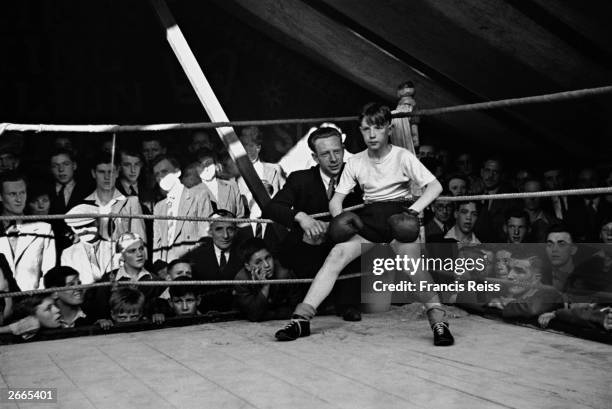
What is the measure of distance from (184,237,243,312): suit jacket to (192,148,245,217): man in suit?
1.23 ft

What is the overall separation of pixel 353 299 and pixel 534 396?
1.45 m

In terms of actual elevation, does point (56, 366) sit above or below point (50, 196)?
below

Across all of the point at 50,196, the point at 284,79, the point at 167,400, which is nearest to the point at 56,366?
the point at 167,400

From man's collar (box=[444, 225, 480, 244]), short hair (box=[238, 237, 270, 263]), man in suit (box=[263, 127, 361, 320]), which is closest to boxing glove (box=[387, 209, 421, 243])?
man in suit (box=[263, 127, 361, 320])

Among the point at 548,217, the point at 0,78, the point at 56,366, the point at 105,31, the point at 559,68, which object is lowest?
the point at 56,366

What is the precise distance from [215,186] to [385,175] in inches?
85.4

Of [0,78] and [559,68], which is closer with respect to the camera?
[559,68]

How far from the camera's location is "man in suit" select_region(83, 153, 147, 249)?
4.02m

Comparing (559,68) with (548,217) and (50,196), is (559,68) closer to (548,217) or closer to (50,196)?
(548,217)

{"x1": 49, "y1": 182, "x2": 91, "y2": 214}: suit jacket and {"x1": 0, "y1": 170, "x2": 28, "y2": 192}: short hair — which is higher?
{"x1": 0, "y1": 170, "x2": 28, "y2": 192}: short hair

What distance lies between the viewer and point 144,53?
15.3ft

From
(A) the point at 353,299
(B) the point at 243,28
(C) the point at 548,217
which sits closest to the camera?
(A) the point at 353,299

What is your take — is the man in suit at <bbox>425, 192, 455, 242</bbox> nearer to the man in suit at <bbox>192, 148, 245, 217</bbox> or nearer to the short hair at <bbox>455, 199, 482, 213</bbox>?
the short hair at <bbox>455, 199, 482, 213</bbox>

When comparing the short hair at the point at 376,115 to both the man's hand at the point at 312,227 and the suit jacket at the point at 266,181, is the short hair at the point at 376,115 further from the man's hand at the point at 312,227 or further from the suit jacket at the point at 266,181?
the suit jacket at the point at 266,181
